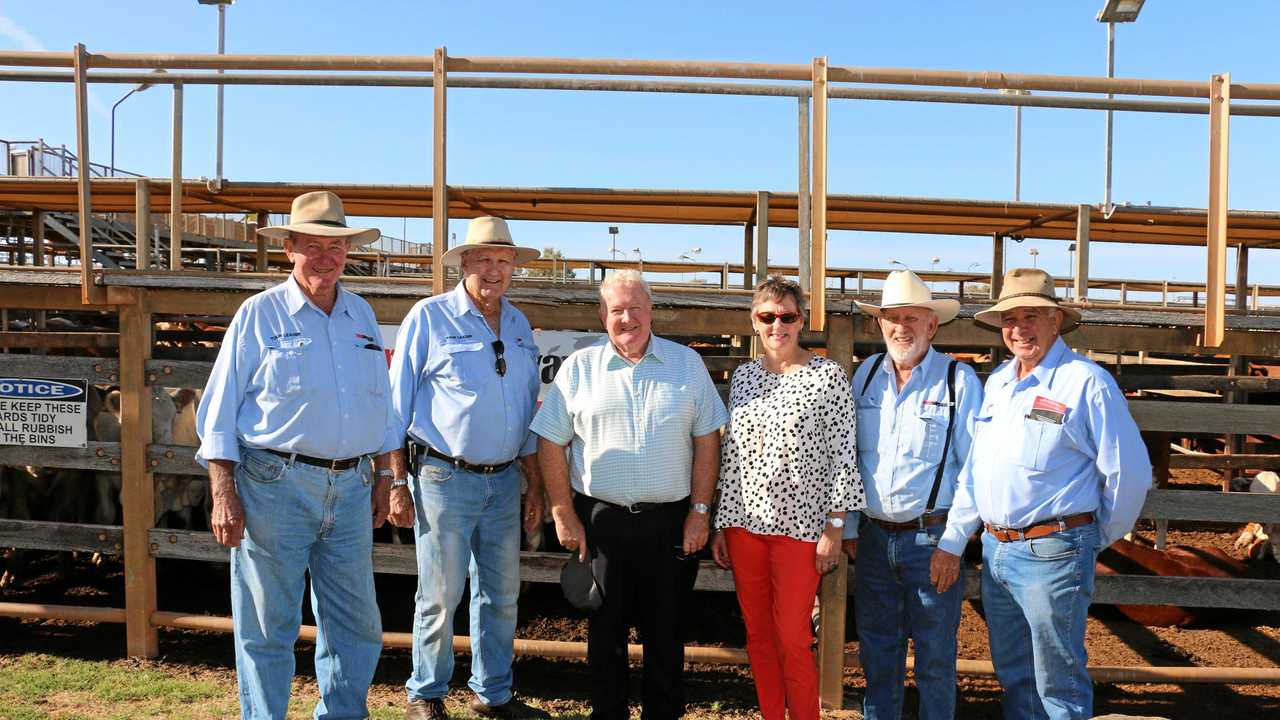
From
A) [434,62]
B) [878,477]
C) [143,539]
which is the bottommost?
[143,539]

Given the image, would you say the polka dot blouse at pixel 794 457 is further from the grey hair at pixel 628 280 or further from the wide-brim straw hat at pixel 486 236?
the wide-brim straw hat at pixel 486 236

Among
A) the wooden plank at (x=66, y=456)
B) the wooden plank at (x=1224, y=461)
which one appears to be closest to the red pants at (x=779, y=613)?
the wooden plank at (x=66, y=456)

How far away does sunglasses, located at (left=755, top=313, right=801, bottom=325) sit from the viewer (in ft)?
11.9

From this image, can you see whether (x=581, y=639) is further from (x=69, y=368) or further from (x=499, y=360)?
(x=69, y=368)

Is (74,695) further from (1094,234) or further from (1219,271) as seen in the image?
(1094,234)

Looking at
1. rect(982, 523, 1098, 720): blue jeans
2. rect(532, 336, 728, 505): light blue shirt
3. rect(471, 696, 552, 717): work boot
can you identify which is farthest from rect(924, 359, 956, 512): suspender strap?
rect(471, 696, 552, 717): work boot

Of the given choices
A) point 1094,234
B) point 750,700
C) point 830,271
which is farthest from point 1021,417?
point 830,271

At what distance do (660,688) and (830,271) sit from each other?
11.4m

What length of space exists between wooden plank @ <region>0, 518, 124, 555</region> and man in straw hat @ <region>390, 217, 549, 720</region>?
2268 mm

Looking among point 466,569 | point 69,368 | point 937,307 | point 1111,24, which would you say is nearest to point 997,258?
point 1111,24

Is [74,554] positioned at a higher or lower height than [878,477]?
lower

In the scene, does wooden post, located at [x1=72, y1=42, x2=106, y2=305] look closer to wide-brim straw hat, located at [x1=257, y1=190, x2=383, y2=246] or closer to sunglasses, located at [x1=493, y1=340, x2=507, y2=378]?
wide-brim straw hat, located at [x1=257, y1=190, x2=383, y2=246]

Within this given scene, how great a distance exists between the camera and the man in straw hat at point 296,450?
3486mm

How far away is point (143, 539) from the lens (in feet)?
16.7
